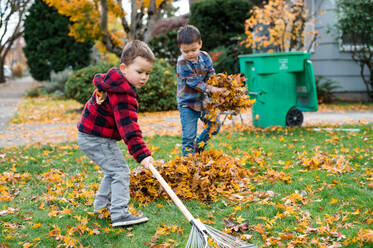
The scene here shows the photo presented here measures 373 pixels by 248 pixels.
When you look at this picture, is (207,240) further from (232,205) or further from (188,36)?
(188,36)

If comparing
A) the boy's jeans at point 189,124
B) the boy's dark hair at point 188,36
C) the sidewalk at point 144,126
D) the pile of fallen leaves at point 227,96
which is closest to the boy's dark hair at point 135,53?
the boy's dark hair at point 188,36

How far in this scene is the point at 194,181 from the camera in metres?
3.88

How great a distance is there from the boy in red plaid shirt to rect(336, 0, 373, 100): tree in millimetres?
9383

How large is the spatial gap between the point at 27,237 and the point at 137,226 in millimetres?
864

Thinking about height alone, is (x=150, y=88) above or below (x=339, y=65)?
below

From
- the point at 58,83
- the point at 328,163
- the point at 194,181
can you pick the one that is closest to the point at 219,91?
the point at 194,181

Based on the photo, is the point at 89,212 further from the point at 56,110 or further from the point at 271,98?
the point at 56,110

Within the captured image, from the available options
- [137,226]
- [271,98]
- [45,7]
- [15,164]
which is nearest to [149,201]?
[137,226]

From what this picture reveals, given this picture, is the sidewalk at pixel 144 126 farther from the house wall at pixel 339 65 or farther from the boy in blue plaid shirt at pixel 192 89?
the boy in blue plaid shirt at pixel 192 89

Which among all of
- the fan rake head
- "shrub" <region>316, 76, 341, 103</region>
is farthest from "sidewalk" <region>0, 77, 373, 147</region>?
the fan rake head

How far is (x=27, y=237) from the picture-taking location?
3.12 meters

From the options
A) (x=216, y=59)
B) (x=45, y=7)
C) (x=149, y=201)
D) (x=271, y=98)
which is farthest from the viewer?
(x=45, y=7)

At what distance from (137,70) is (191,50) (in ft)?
4.03

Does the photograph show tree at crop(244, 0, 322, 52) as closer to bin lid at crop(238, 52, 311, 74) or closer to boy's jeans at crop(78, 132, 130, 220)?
bin lid at crop(238, 52, 311, 74)
